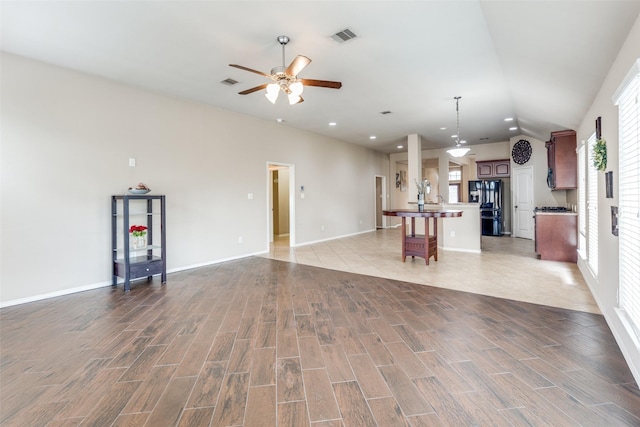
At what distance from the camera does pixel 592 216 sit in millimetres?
3840

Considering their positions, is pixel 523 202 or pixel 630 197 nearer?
pixel 630 197

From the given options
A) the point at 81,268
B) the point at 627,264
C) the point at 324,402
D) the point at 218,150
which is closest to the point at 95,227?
the point at 81,268

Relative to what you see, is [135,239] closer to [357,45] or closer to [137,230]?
[137,230]

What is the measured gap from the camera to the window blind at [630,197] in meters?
1.92

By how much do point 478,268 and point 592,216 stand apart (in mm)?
1610

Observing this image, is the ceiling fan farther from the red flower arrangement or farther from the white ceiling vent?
the red flower arrangement

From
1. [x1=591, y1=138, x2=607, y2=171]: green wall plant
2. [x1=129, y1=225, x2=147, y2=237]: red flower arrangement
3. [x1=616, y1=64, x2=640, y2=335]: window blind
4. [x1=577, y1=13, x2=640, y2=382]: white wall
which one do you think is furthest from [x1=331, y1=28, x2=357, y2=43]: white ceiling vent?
[x1=129, y1=225, x2=147, y2=237]: red flower arrangement

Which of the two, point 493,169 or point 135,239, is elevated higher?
point 493,169

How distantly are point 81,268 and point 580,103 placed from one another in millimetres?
6607

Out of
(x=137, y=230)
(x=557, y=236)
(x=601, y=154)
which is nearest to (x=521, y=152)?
(x=557, y=236)

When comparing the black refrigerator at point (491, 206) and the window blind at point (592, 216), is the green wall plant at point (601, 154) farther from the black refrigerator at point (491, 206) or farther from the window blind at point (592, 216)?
the black refrigerator at point (491, 206)

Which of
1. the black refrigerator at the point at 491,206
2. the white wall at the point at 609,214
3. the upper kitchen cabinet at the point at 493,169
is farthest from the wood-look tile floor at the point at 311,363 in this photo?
the upper kitchen cabinet at the point at 493,169

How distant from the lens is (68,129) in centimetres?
379

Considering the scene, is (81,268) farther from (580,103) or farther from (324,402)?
(580,103)
